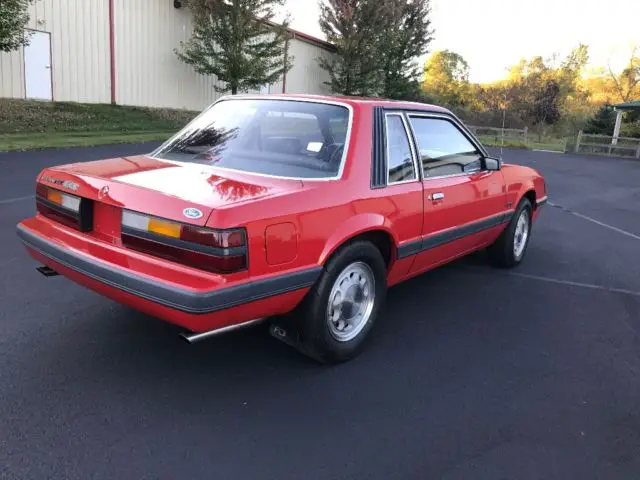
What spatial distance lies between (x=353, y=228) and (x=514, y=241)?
287 cm

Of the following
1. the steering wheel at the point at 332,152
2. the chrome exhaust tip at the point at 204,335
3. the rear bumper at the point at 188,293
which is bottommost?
the chrome exhaust tip at the point at 204,335

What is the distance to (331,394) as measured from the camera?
2918 mm

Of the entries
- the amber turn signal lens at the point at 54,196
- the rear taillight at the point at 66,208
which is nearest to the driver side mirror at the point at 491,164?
the rear taillight at the point at 66,208

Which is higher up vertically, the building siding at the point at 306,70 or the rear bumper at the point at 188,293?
the building siding at the point at 306,70

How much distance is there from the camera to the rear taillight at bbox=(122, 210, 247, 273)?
2480 millimetres

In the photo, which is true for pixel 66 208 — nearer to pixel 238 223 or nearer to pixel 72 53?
pixel 238 223

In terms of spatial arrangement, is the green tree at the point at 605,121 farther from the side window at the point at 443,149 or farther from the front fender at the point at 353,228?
the front fender at the point at 353,228

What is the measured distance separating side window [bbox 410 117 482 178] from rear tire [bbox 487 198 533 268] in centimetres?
Result: 95

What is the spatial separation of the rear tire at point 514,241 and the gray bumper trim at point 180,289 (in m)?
2.98

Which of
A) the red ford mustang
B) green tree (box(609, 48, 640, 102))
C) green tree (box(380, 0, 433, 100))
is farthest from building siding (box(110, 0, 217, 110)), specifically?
green tree (box(609, 48, 640, 102))

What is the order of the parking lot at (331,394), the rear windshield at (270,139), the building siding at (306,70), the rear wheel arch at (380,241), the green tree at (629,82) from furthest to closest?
1. the green tree at (629,82)
2. the building siding at (306,70)
3. the rear windshield at (270,139)
4. the rear wheel arch at (380,241)
5. the parking lot at (331,394)

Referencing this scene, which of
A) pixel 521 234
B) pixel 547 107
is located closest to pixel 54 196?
pixel 521 234

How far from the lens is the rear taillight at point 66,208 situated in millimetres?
2934

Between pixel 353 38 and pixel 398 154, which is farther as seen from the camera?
pixel 353 38
